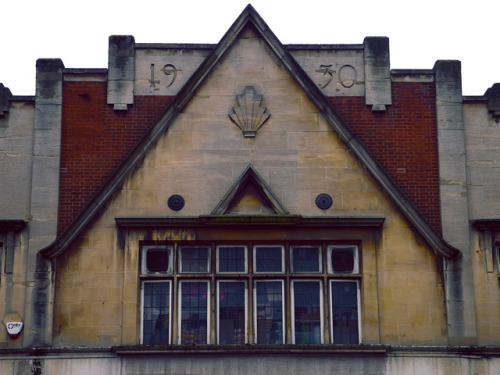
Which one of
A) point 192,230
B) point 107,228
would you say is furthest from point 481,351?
point 107,228

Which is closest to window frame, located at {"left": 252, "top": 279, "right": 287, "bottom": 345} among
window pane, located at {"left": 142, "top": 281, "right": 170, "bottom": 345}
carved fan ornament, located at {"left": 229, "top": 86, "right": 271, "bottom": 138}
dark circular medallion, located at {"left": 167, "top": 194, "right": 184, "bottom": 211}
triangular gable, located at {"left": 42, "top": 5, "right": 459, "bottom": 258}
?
window pane, located at {"left": 142, "top": 281, "right": 170, "bottom": 345}

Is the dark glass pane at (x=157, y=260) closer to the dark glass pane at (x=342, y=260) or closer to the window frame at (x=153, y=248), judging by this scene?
the window frame at (x=153, y=248)

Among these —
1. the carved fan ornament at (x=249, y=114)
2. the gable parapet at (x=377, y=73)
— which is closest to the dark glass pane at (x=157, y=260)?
the carved fan ornament at (x=249, y=114)

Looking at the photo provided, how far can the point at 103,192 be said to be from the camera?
18.6 m

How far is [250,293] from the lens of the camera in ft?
60.1

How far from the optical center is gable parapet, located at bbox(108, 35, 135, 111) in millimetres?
19422

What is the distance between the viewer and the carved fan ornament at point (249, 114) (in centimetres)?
1922

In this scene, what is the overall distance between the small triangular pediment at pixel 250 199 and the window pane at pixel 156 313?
1923mm

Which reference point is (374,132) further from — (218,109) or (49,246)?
(49,246)

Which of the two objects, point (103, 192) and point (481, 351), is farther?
point (103, 192)

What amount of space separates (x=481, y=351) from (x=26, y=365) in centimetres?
886

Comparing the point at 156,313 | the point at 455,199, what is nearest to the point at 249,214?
the point at 156,313

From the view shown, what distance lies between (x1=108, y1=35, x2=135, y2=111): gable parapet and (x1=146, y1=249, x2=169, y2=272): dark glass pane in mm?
3199

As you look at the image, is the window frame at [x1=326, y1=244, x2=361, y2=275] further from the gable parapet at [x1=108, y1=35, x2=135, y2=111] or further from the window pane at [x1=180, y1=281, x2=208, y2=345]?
the gable parapet at [x1=108, y1=35, x2=135, y2=111]
